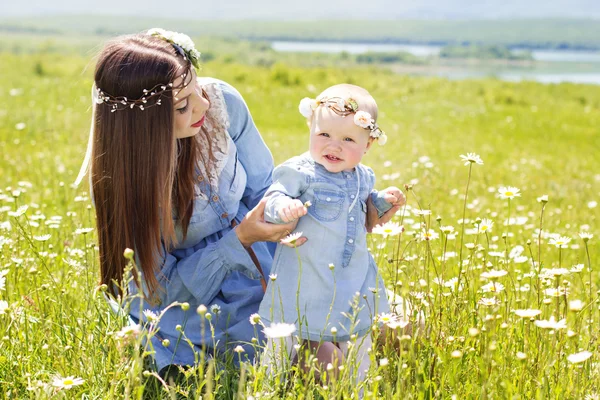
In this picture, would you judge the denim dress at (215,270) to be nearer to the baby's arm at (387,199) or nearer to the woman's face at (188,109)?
the woman's face at (188,109)

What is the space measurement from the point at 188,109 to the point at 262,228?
1.89 ft

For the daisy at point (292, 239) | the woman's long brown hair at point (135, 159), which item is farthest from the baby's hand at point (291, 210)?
the woman's long brown hair at point (135, 159)

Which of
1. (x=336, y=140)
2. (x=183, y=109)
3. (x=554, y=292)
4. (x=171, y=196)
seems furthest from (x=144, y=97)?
(x=554, y=292)

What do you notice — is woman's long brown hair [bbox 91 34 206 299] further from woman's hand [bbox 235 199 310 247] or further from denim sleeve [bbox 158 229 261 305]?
woman's hand [bbox 235 199 310 247]

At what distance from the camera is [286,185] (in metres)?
2.53

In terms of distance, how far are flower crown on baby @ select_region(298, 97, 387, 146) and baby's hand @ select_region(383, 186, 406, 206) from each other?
225 millimetres

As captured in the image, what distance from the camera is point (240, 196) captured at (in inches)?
122

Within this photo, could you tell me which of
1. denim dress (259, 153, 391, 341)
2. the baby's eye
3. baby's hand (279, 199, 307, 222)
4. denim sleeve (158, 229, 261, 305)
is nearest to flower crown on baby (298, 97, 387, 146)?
denim dress (259, 153, 391, 341)

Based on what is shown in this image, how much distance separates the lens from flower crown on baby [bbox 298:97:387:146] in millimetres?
2434

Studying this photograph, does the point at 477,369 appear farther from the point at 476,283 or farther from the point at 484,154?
the point at 484,154

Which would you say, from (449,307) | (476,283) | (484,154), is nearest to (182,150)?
(449,307)

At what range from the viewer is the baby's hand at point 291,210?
2295 millimetres

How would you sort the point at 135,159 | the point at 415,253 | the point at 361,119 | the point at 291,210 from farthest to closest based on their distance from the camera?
the point at 415,253 → the point at 135,159 → the point at 361,119 → the point at 291,210

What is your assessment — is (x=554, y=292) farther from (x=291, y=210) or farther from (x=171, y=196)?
(x=171, y=196)
